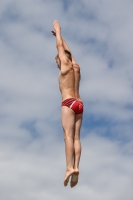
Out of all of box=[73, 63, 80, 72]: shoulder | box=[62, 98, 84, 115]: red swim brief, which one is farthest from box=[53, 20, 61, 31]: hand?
box=[62, 98, 84, 115]: red swim brief

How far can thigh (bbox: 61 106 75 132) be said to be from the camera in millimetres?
12789

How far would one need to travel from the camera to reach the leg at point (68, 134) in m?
12.3

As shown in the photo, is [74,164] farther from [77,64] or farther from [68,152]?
[77,64]

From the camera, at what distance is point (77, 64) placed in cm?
1377

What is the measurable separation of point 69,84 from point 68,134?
1734 mm

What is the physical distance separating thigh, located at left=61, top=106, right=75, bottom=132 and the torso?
447 millimetres

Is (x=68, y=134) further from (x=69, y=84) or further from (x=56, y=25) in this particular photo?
(x=56, y=25)

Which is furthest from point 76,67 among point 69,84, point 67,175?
point 67,175

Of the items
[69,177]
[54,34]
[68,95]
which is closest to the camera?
[69,177]

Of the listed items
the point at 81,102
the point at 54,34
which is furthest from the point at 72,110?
the point at 54,34

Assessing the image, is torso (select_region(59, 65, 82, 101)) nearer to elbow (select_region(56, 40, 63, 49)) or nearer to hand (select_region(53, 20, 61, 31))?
elbow (select_region(56, 40, 63, 49))

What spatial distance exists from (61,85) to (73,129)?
159 centimetres

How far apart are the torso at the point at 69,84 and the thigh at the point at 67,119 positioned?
45 cm

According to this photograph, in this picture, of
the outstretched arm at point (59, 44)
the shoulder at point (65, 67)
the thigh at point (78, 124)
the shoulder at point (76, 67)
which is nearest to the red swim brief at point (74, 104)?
the thigh at point (78, 124)
